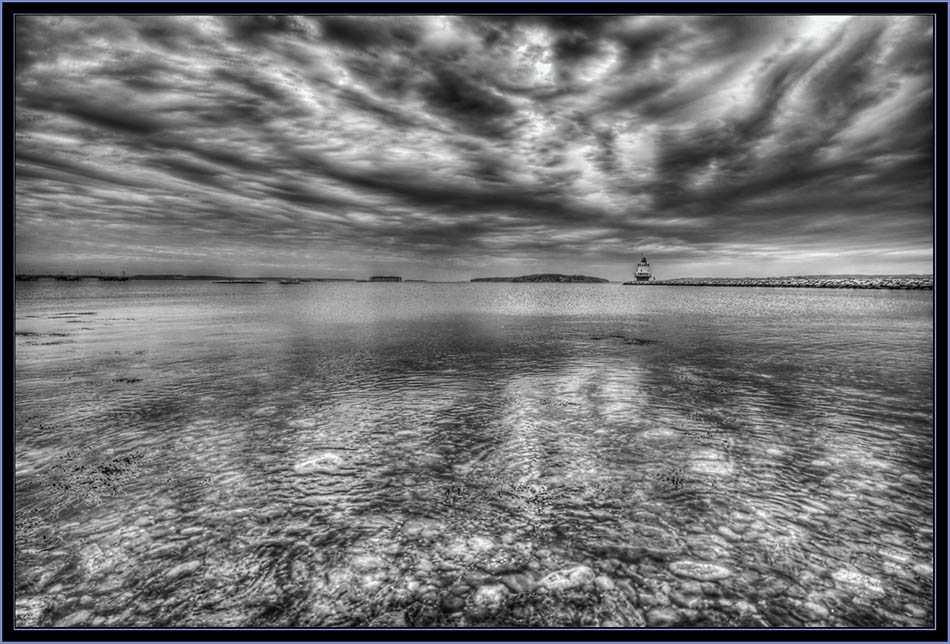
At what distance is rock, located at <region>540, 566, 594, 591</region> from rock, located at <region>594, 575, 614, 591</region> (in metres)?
0.06

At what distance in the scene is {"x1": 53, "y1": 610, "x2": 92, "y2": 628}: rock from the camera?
415cm

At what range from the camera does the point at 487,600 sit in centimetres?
443

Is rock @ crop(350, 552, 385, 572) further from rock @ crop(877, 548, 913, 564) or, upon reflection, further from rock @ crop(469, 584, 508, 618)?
rock @ crop(877, 548, 913, 564)

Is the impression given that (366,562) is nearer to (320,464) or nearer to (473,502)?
(473,502)

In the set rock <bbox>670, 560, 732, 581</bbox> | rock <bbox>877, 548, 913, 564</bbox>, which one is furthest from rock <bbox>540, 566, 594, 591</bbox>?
rock <bbox>877, 548, 913, 564</bbox>

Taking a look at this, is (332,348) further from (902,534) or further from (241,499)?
(902,534)

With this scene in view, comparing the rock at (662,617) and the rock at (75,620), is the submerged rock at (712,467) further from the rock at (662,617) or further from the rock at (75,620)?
the rock at (75,620)

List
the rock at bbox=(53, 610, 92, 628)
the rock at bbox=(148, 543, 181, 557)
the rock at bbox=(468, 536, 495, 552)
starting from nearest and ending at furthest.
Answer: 1. the rock at bbox=(53, 610, 92, 628)
2. the rock at bbox=(148, 543, 181, 557)
3. the rock at bbox=(468, 536, 495, 552)

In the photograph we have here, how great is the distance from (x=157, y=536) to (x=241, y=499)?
107 centimetres

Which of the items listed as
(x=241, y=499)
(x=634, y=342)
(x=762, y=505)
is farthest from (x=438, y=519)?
(x=634, y=342)

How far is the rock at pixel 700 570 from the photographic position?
472cm

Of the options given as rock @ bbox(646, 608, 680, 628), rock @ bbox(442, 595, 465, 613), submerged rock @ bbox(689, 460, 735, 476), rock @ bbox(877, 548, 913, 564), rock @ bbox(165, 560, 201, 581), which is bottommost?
rock @ bbox(165, 560, 201, 581)

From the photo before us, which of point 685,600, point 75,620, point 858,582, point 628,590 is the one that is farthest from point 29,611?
point 858,582

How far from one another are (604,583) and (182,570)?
453 centimetres
